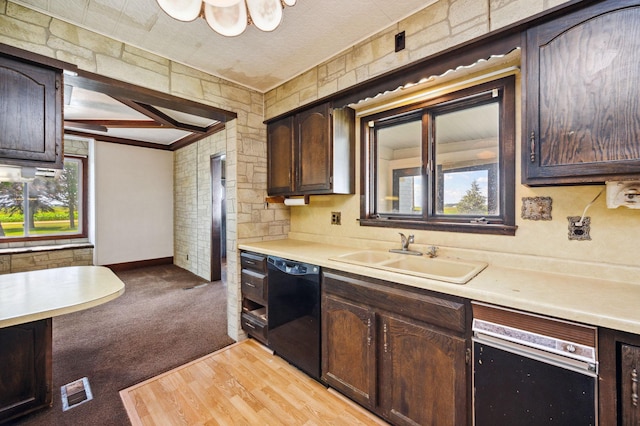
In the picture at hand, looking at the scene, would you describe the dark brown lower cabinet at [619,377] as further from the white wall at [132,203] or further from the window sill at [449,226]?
the white wall at [132,203]

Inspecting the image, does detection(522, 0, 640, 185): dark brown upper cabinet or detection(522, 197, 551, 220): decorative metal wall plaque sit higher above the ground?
detection(522, 0, 640, 185): dark brown upper cabinet

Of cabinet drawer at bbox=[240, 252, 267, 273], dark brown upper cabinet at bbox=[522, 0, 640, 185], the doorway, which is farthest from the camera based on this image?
the doorway

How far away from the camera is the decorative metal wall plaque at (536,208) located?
1.62 m

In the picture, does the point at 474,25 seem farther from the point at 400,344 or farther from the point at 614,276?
the point at 400,344

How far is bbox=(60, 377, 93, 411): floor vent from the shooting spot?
1.92 metres

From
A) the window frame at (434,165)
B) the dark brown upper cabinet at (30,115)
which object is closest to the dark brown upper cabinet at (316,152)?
the window frame at (434,165)

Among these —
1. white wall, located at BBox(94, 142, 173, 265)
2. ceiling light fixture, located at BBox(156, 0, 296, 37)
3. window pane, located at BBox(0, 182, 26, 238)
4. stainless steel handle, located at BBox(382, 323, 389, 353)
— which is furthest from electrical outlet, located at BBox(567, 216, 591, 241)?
window pane, located at BBox(0, 182, 26, 238)

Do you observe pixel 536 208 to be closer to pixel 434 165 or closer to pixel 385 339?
pixel 434 165

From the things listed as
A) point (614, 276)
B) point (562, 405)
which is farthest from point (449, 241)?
point (562, 405)

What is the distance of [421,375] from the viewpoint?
4.89ft

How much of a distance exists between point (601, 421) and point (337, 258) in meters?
1.43

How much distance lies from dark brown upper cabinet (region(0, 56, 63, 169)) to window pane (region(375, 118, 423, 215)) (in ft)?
8.04

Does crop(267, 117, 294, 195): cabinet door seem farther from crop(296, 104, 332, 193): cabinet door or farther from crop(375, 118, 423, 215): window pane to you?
crop(375, 118, 423, 215): window pane

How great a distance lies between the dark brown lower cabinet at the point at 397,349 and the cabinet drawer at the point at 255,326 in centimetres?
80
